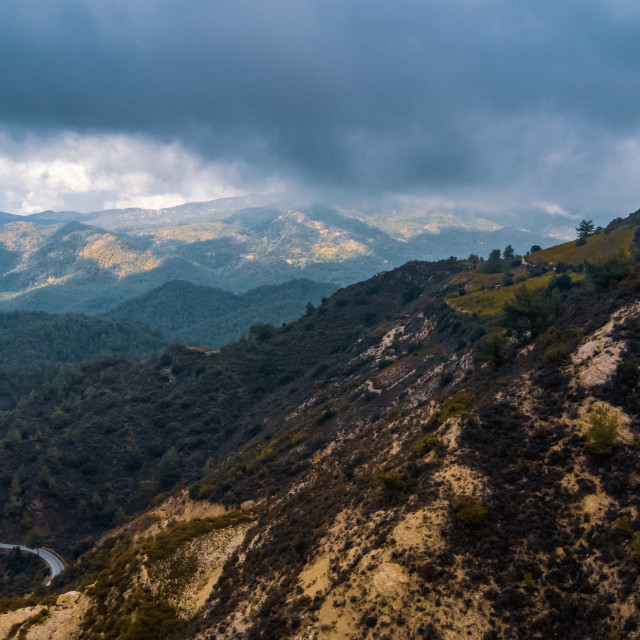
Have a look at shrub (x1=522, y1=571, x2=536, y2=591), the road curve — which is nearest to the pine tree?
shrub (x1=522, y1=571, x2=536, y2=591)

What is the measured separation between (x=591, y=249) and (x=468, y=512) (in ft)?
260

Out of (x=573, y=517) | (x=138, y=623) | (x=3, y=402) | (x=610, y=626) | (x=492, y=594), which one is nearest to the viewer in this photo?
(x=610, y=626)

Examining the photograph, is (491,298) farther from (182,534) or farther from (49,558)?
(49,558)

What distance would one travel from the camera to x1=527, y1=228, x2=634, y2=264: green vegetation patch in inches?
3130

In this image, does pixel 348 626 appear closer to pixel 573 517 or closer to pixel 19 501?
pixel 573 517

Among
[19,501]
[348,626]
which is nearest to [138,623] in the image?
[348,626]

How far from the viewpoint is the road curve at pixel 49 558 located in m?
60.1

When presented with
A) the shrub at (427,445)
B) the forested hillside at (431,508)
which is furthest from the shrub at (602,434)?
the shrub at (427,445)

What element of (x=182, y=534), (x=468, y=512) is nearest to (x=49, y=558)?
(x=182, y=534)

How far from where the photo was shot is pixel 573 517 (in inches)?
869

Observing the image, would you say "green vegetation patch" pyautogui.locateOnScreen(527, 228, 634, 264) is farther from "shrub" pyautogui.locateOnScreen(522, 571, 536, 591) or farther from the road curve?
the road curve

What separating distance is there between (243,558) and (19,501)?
66306 mm

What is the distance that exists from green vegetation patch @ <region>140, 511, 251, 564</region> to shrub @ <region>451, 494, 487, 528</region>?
23.4m

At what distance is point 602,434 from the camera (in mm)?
23812
